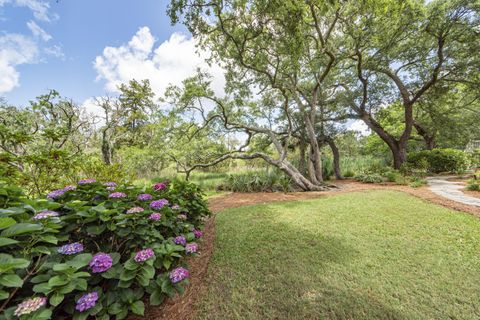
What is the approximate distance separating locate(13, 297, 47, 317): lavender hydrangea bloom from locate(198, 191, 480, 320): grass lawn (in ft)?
3.57

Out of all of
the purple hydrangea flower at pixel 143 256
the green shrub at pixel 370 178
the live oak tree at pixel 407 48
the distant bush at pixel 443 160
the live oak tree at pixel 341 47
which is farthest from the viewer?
the distant bush at pixel 443 160

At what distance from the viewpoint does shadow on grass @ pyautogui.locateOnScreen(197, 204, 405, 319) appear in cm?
148

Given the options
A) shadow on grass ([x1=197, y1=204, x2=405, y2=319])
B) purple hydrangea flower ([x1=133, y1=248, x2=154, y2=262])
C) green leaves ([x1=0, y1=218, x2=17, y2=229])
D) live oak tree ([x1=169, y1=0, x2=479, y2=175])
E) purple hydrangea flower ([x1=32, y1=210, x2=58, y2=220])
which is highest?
live oak tree ([x1=169, y1=0, x2=479, y2=175])

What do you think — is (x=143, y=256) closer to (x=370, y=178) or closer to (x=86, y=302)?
(x=86, y=302)

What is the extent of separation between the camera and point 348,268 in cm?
199

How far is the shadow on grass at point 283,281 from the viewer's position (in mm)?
1483

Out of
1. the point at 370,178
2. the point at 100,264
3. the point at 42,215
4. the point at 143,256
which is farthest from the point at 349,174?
the point at 42,215

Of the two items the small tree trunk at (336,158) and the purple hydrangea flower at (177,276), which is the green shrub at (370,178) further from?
the purple hydrangea flower at (177,276)

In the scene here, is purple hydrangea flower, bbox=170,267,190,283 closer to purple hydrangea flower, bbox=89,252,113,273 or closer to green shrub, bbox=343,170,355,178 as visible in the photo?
purple hydrangea flower, bbox=89,252,113,273

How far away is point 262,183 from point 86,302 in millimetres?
6673

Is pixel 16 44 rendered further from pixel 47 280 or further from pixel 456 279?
pixel 456 279

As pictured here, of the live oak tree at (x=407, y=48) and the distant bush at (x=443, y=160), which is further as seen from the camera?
the distant bush at (x=443, y=160)

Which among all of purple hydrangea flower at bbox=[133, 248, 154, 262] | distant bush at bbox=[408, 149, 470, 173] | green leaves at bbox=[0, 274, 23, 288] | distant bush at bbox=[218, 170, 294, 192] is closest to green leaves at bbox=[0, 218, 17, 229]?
green leaves at bbox=[0, 274, 23, 288]

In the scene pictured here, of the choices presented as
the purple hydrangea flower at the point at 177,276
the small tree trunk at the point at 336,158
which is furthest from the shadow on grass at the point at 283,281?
the small tree trunk at the point at 336,158
